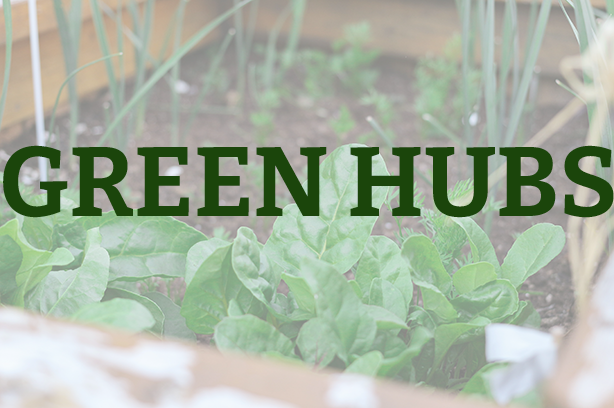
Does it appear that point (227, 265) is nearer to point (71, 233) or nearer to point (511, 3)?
point (71, 233)

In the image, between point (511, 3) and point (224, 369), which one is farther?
point (511, 3)

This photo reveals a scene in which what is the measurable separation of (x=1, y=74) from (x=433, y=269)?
1177 mm

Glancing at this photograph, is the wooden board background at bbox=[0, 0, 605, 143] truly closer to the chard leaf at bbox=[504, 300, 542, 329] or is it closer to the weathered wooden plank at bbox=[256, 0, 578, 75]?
the weathered wooden plank at bbox=[256, 0, 578, 75]

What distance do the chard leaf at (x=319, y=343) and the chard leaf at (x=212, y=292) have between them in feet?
0.37

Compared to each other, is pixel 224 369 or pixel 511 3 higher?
pixel 511 3

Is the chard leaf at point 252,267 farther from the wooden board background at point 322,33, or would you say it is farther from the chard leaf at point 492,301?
the wooden board background at point 322,33

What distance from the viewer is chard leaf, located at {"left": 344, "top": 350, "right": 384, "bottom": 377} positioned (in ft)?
1.78

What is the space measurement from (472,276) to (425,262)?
0.19 ft

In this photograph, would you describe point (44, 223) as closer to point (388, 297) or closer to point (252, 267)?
point (252, 267)

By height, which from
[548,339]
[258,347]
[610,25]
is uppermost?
[610,25]

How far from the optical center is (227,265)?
Result: 2.33 ft

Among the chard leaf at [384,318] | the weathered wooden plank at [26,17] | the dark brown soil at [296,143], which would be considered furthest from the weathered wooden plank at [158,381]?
the weathered wooden plank at [26,17]

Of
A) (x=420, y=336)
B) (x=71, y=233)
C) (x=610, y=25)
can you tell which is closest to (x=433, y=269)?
(x=420, y=336)

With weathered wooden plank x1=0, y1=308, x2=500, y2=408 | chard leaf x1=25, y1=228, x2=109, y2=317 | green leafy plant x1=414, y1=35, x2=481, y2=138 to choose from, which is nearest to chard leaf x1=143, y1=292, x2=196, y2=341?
chard leaf x1=25, y1=228, x2=109, y2=317
